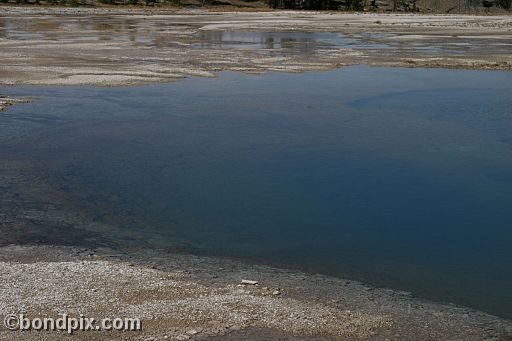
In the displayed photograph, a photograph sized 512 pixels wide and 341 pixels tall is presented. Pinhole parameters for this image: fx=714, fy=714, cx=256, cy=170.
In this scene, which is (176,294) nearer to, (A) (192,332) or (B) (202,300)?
(B) (202,300)

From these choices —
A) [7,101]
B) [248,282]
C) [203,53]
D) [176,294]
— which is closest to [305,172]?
[248,282]

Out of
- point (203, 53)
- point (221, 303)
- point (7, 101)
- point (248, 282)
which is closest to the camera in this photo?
point (221, 303)

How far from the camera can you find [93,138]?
49.6ft

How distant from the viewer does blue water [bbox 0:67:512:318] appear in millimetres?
8828

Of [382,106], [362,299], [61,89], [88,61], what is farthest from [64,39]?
[362,299]

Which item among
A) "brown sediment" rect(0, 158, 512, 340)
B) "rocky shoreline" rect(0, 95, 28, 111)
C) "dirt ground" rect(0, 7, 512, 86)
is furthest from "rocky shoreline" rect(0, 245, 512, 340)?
"dirt ground" rect(0, 7, 512, 86)

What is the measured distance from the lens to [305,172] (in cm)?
1239

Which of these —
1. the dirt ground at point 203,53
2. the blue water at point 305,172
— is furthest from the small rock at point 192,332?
the dirt ground at point 203,53

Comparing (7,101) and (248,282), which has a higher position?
(7,101)

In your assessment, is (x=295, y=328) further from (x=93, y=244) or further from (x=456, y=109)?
(x=456, y=109)

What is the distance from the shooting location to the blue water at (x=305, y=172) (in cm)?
883

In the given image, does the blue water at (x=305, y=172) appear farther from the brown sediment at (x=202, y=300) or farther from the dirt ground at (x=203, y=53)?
the dirt ground at (x=203, y=53)

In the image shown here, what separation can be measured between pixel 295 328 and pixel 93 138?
9678 millimetres

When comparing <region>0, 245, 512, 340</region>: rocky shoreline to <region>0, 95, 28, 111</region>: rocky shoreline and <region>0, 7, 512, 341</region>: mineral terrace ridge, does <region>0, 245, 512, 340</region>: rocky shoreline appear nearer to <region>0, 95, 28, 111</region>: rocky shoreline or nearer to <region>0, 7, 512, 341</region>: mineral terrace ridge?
<region>0, 7, 512, 341</region>: mineral terrace ridge
